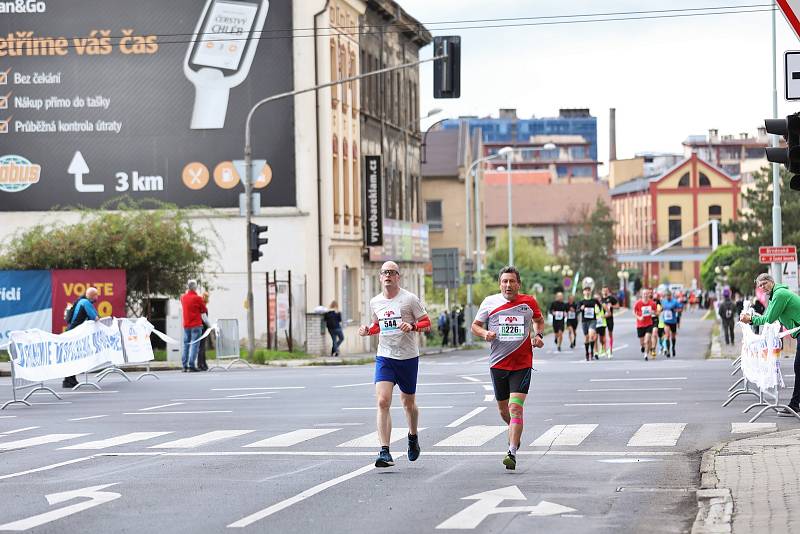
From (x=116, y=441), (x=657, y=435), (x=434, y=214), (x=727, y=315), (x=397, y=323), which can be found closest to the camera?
(x=397, y=323)

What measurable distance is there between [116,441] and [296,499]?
615 cm

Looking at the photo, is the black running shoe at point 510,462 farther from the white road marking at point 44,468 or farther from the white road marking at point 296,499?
the white road marking at point 44,468

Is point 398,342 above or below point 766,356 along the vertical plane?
above

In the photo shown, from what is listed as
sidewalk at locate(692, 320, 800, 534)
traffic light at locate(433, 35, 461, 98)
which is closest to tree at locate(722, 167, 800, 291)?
traffic light at locate(433, 35, 461, 98)

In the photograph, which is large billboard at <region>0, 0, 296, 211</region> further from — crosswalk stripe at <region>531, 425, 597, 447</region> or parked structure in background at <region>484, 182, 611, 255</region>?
parked structure in background at <region>484, 182, 611, 255</region>

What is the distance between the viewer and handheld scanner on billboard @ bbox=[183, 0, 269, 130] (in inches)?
1929

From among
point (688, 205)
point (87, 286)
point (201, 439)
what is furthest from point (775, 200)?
point (688, 205)

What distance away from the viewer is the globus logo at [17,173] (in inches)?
1975

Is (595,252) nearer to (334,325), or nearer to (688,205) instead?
(688,205)

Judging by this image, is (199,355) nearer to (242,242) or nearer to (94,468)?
(242,242)

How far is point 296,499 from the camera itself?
1202 cm

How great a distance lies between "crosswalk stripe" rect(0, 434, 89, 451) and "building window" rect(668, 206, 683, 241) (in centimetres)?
14262

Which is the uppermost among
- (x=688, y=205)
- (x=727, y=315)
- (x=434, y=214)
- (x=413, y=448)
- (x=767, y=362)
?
(x=688, y=205)

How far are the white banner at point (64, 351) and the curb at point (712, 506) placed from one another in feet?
47.0
